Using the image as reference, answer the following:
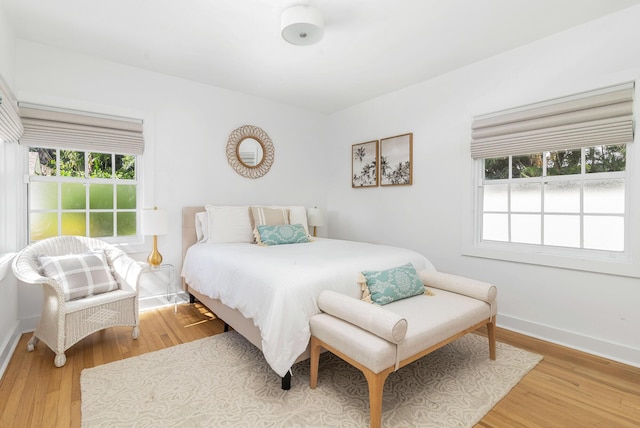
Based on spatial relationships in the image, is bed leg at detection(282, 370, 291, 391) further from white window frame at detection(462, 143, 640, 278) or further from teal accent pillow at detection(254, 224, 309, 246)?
white window frame at detection(462, 143, 640, 278)

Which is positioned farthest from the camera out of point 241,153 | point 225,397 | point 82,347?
point 241,153

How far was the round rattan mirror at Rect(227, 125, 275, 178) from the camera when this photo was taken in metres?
3.98

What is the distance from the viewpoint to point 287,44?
9.15 feet

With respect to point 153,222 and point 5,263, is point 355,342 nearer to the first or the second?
point 153,222

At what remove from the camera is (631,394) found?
75.2 inches

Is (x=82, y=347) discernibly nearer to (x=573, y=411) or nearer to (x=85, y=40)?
(x=85, y=40)

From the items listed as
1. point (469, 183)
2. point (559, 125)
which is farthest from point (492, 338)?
point (559, 125)

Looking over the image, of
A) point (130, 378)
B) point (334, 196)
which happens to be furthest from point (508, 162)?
point (130, 378)

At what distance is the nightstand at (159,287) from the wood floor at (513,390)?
626 mm

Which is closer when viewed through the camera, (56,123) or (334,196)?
(56,123)

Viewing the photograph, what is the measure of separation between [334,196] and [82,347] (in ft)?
11.3

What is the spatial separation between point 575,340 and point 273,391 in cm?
245

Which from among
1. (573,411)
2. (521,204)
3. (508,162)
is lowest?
(573,411)

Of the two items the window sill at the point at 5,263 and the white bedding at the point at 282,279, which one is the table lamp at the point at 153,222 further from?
the window sill at the point at 5,263
